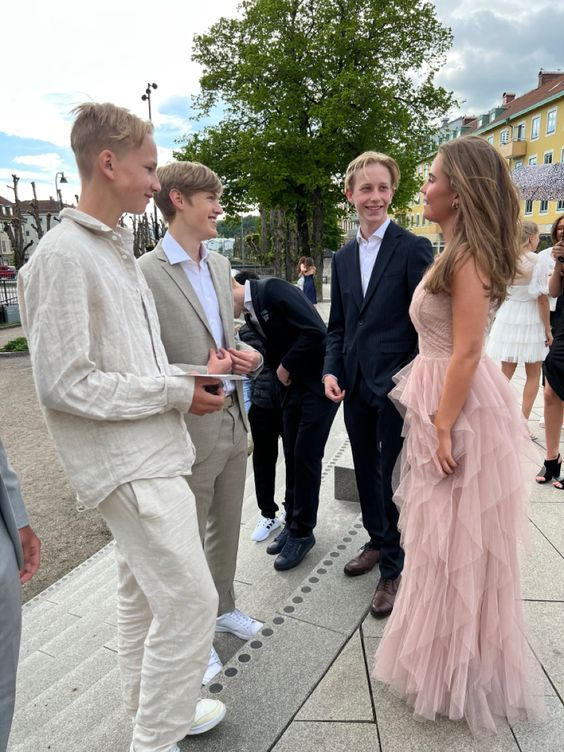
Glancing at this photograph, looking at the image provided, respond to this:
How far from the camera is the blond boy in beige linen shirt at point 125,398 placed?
1.38 meters

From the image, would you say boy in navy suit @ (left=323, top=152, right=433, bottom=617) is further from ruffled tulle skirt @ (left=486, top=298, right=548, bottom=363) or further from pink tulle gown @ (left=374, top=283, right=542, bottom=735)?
ruffled tulle skirt @ (left=486, top=298, right=548, bottom=363)

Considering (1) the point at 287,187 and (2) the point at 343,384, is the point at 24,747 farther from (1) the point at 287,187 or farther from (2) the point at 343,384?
(1) the point at 287,187

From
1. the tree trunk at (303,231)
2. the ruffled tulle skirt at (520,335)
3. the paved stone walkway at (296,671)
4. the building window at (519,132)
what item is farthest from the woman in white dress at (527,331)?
the building window at (519,132)

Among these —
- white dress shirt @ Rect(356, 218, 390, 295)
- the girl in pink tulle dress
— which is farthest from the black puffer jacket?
the girl in pink tulle dress

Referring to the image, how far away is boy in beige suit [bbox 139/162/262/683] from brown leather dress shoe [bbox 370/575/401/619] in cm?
81

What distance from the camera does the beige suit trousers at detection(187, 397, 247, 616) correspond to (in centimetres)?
221

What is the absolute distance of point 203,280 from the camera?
2.22m

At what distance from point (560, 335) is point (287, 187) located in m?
20.5

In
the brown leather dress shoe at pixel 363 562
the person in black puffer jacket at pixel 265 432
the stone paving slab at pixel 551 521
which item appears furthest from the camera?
the person in black puffer jacket at pixel 265 432

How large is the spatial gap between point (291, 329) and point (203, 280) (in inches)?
39.4

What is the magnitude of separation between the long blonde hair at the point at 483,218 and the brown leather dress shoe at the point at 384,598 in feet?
5.23

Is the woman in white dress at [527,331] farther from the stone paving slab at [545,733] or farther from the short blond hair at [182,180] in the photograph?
the short blond hair at [182,180]

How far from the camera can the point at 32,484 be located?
19.9 feet

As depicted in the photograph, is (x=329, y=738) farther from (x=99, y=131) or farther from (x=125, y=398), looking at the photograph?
(x=99, y=131)
